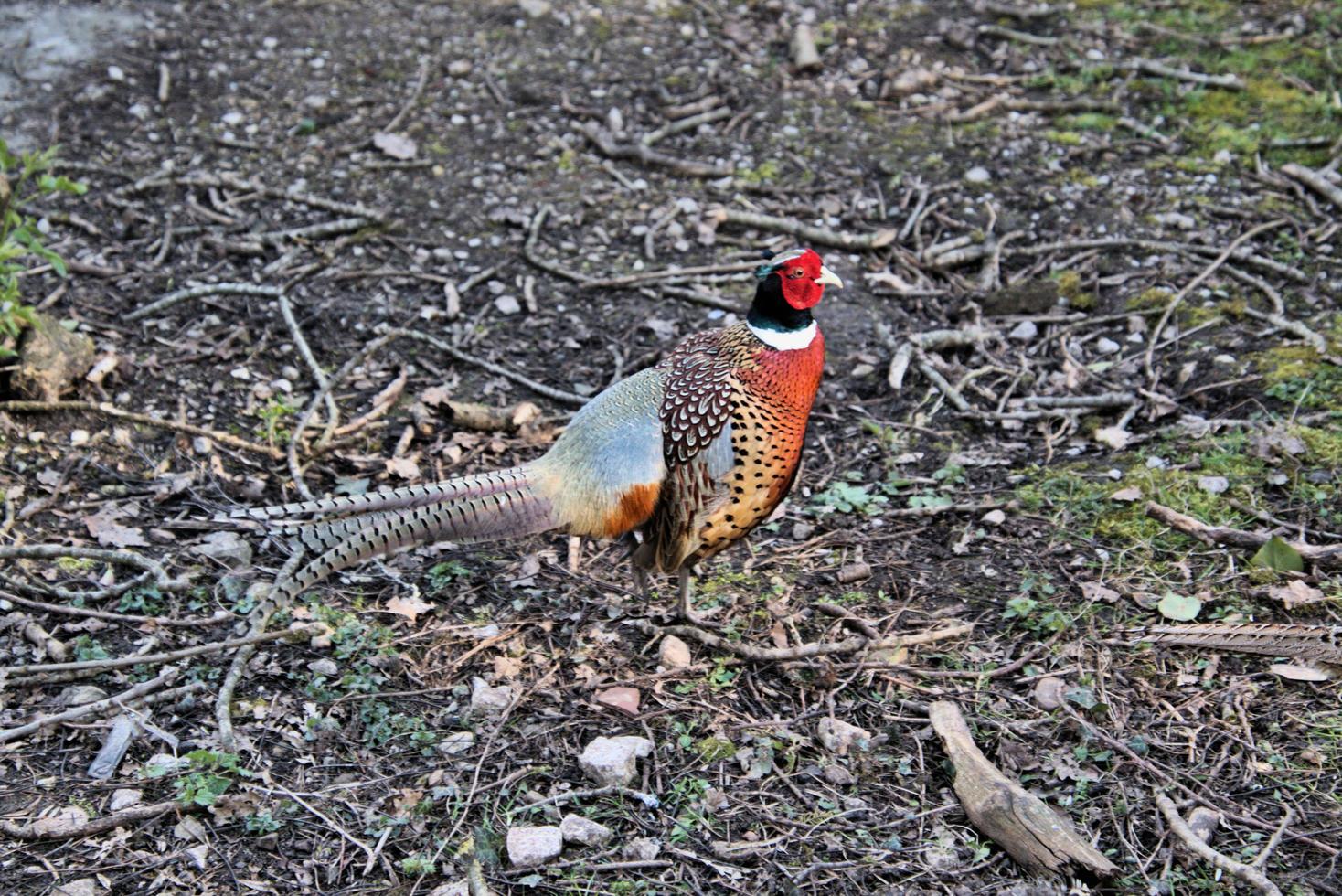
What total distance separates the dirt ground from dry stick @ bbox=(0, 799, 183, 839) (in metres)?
0.01

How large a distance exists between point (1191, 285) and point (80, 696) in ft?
12.6

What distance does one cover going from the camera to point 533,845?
2.44 meters

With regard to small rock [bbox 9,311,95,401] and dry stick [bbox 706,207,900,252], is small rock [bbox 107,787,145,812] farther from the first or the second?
dry stick [bbox 706,207,900,252]

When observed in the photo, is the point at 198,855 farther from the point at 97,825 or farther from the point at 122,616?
the point at 122,616

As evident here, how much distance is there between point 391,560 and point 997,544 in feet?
5.86

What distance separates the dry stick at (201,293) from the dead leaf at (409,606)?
1.70 metres

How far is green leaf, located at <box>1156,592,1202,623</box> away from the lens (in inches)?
116

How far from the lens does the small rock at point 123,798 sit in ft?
8.17

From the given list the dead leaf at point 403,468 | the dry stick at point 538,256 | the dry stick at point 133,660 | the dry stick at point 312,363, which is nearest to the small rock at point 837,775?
the dry stick at point 133,660

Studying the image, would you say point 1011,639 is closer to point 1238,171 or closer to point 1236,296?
point 1236,296

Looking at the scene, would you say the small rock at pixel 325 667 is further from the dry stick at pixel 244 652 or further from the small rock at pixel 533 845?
the small rock at pixel 533 845

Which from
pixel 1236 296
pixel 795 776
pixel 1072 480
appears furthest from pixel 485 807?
pixel 1236 296

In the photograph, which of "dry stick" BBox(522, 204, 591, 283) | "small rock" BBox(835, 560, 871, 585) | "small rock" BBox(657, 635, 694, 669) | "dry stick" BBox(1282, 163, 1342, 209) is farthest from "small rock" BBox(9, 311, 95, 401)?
"dry stick" BBox(1282, 163, 1342, 209)

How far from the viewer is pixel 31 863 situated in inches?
92.4
